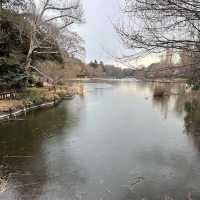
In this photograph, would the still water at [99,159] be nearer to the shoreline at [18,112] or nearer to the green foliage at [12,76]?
the shoreline at [18,112]

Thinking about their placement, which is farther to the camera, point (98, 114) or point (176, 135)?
point (98, 114)

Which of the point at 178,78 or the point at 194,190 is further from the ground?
the point at 178,78

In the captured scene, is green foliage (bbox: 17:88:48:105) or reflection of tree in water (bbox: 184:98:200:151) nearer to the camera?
reflection of tree in water (bbox: 184:98:200:151)

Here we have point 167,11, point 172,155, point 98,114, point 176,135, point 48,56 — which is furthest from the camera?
point 48,56

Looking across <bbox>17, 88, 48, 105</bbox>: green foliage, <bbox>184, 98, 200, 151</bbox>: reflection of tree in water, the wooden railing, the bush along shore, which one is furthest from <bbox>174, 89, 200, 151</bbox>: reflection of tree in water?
the wooden railing

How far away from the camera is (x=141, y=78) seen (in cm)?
488

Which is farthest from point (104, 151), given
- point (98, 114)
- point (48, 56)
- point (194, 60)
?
point (48, 56)

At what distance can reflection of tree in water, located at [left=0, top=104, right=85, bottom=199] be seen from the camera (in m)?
5.84

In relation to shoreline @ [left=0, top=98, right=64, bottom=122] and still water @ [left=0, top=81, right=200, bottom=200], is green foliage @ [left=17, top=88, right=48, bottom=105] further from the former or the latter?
still water @ [left=0, top=81, right=200, bottom=200]

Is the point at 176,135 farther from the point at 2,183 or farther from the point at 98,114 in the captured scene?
the point at 2,183

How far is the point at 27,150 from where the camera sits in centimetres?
841

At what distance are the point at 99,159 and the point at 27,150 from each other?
2394 millimetres

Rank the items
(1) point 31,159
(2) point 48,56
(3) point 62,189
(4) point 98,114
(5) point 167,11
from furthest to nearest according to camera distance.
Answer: (2) point 48,56 < (4) point 98,114 < (1) point 31,159 < (3) point 62,189 < (5) point 167,11

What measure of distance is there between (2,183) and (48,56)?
17.6 meters
